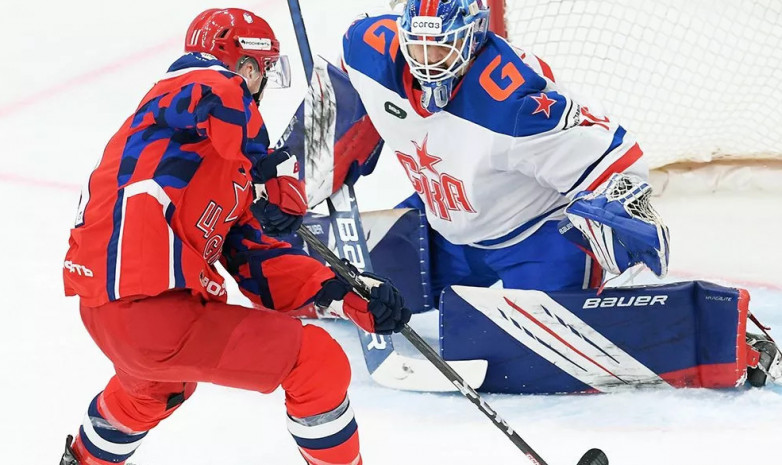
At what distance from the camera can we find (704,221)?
3629 mm

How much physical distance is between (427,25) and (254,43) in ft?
1.56

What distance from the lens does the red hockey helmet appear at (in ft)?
6.23

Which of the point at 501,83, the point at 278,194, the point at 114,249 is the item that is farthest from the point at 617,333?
the point at 114,249

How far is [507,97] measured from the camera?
7.70ft

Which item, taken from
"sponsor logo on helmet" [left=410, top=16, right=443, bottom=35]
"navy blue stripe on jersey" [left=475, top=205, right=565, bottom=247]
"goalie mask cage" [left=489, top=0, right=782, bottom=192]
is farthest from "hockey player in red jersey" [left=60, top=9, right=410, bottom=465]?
"goalie mask cage" [left=489, top=0, right=782, bottom=192]

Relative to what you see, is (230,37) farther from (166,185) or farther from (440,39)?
(440,39)

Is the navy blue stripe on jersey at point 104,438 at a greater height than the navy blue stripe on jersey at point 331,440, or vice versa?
the navy blue stripe on jersey at point 331,440

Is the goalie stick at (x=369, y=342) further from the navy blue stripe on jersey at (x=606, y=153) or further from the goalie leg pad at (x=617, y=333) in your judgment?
the navy blue stripe on jersey at (x=606, y=153)

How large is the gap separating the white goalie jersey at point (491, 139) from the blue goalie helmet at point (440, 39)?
0.27 feet

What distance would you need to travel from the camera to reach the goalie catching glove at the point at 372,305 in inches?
79.0

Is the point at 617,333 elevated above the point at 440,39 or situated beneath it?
situated beneath

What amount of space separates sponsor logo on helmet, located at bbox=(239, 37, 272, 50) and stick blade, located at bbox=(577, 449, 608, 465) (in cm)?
107

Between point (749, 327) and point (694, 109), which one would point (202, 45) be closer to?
point (749, 327)

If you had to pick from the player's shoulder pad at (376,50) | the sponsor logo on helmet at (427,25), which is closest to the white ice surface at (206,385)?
the player's shoulder pad at (376,50)
